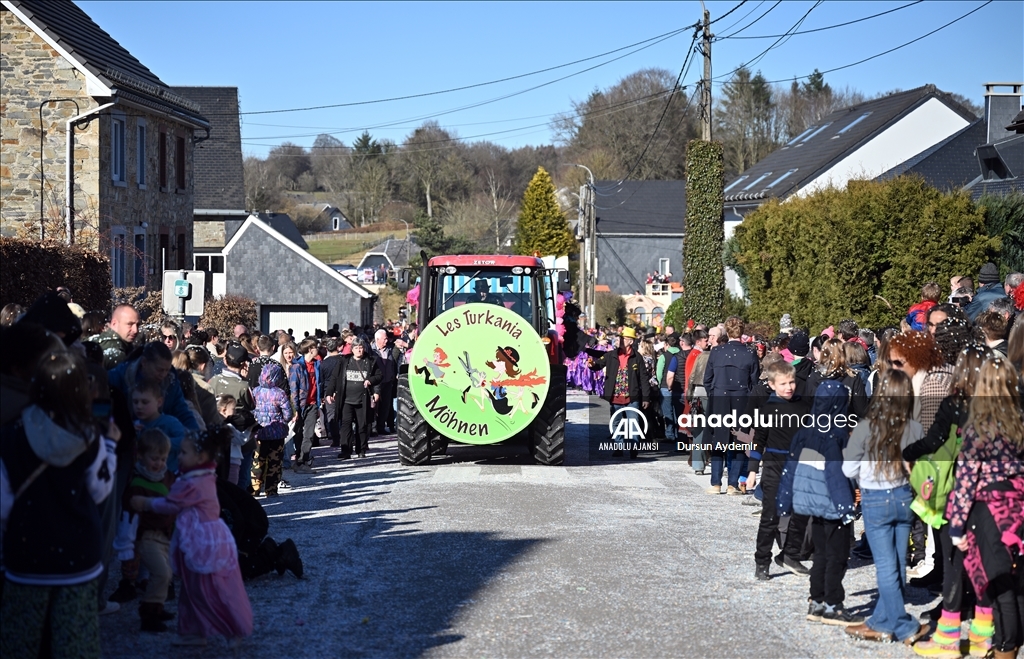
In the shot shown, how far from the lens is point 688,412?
1634 centimetres

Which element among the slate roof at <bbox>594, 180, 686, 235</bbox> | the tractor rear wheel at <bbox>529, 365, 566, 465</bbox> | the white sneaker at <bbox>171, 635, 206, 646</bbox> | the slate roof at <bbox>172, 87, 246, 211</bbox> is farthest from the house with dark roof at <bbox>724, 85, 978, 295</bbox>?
the white sneaker at <bbox>171, 635, 206, 646</bbox>

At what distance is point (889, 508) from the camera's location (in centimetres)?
728

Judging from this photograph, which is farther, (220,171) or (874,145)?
(220,171)

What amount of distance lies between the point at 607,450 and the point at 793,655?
Answer: 11.3 metres

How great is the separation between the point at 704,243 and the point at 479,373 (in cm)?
1704

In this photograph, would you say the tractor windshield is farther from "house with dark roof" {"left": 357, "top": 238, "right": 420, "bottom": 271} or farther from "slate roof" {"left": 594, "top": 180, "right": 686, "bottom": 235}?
"house with dark roof" {"left": 357, "top": 238, "right": 420, "bottom": 271}

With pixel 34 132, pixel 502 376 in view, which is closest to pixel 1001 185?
pixel 502 376

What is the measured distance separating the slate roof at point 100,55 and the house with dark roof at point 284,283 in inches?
403

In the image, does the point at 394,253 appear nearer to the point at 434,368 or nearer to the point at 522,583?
the point at 434,368

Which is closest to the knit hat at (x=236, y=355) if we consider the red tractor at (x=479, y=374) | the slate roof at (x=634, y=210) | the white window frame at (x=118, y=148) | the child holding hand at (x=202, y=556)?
the red tractor at (x=479, y=374)

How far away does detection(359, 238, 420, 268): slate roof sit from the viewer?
84.4m

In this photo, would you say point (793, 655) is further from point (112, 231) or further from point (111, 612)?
point (112, 231)

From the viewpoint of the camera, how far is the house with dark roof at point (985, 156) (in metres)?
28.5

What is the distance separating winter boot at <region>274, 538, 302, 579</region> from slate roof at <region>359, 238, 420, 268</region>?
74.7 m
